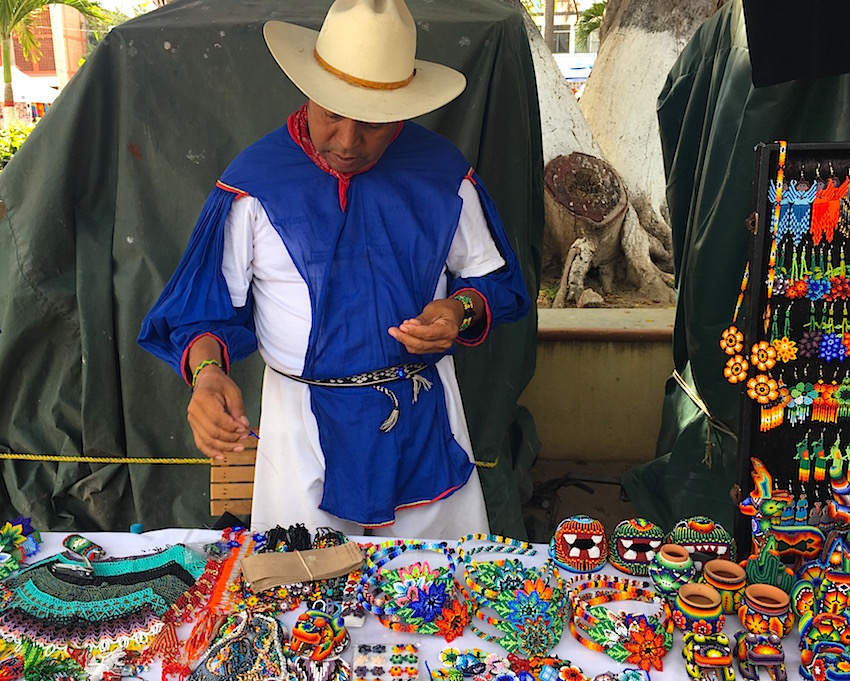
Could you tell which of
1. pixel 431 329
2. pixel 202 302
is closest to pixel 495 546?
pixel 431 329

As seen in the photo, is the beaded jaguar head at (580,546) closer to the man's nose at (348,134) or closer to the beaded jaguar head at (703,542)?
the beaded jaguar head at (703,542)

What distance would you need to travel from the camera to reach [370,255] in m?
1.78

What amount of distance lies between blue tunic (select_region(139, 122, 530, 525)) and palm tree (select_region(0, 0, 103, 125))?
55.3ft

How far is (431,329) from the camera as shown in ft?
5.41

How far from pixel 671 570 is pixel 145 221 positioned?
2373 mm

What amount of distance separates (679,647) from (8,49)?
62.8 ft

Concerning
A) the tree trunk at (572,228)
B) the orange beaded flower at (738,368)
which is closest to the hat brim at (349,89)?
the orange beaded flower at (738,368)

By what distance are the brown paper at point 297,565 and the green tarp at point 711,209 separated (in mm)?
1651

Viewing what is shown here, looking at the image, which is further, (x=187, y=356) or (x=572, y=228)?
(x=572, y=228)

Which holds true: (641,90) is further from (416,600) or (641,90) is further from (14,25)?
(14,25)

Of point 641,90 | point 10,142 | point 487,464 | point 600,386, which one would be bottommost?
point 487,464

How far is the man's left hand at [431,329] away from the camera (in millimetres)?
1635

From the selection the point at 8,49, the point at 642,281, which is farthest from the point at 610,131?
the point at 8,49

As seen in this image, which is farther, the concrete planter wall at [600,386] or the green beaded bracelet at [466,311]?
the concrete planter wall at [600,386]
